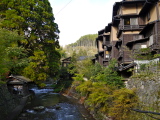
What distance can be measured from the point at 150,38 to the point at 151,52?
275 cm

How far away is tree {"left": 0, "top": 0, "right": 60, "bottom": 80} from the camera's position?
68.2 feet

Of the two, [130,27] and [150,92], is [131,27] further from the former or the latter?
[150,92]

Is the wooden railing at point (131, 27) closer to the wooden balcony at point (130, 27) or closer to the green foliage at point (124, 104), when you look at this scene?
the wooden balcony at point (130, 27)

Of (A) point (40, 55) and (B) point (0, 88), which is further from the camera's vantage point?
(A) point (40, 55)

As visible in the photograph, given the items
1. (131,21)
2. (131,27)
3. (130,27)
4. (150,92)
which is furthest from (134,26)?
(150,92)

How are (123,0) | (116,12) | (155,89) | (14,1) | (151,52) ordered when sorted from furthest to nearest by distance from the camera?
(116,12) < (123,0) < (14,1) < (151,52) < (155,89)

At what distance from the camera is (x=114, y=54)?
26969 mm

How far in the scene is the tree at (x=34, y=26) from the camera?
2078 centimetres

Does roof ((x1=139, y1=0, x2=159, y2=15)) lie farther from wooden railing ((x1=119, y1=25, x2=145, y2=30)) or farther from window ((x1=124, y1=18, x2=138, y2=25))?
wooden railing ((x1=119, y1=25, x2=145, y2=30))

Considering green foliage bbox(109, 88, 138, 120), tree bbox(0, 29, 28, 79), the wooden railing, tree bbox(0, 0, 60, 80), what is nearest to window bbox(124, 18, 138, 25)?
the wooden railing

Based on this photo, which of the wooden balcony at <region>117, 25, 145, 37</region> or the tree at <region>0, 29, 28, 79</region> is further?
the wooden balcony at <region>117, 25, 145, 37</region>

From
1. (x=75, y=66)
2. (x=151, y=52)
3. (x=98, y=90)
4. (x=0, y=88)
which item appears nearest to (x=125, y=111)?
(x=98, y=90)

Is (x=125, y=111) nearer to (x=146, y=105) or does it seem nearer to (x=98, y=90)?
(x=146, y=105)

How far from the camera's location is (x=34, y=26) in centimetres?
2336
